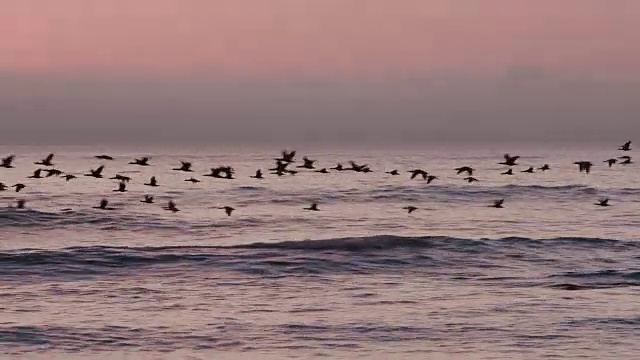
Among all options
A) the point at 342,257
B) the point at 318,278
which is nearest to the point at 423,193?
the point at 342,257

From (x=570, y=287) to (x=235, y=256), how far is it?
51.4ft

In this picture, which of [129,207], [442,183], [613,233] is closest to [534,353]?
[613,233]

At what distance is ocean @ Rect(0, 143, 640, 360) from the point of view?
2877cm

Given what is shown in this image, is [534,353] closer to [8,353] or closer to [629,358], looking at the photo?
[629,358]

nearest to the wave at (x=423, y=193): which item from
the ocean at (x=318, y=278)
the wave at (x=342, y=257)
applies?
the ocean at (x=318, y=278)

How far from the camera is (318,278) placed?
139ft

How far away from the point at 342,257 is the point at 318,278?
667cm

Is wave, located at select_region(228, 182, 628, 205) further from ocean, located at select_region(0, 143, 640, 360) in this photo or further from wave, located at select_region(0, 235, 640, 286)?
wave, located at select_region(0, 235, 640, 286)

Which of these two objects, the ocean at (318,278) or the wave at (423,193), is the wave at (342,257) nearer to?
the ocean at (318,278)

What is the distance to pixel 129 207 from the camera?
78375 millimetres

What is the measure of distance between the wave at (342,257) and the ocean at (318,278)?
4.6 inches

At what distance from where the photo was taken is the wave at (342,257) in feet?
146

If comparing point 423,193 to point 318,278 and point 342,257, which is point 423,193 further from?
point 318,278

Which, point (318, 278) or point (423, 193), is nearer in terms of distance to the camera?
point (318, 278)
